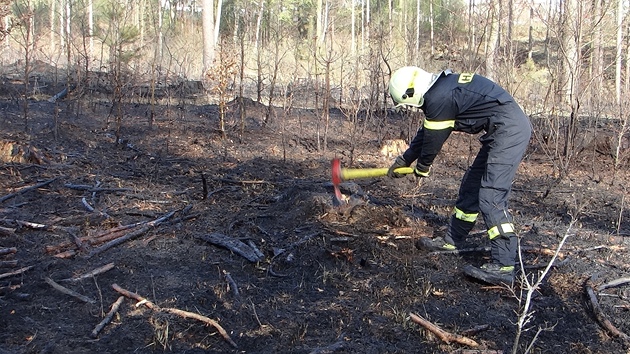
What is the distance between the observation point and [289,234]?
501 cm

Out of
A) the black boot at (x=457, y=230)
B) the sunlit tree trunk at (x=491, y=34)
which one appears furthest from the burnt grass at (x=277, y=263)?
the sunlit tree trunk at (x=491, y=34)

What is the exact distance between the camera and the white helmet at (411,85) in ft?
14.2

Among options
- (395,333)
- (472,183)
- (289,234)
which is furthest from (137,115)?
(395,333)

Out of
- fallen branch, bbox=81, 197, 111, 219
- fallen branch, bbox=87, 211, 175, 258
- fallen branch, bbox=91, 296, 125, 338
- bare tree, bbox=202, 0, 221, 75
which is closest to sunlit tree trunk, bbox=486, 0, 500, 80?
fallen branch, bbox=87, 211, 175, 258

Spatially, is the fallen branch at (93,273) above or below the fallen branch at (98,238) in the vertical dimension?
below

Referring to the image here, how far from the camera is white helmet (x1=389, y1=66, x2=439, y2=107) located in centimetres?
434

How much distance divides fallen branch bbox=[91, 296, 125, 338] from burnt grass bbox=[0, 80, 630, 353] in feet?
0.10

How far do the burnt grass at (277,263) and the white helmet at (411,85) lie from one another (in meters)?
1.34

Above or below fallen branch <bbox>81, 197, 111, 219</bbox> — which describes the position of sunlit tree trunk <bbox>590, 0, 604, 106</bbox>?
above

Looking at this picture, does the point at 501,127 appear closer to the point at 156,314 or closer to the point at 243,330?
the point at 243,330

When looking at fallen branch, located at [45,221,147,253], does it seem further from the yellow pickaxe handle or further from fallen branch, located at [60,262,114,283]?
the yellow pickaxe handle

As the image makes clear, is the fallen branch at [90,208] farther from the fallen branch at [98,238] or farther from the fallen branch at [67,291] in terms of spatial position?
the fallen branch at [67,291]

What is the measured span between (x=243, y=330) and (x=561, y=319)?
2.23m

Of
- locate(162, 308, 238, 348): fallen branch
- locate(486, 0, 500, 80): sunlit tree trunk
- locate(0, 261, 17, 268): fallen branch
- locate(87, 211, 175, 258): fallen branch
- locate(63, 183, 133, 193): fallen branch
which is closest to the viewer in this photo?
locate(162, 308, 238, 348): fallen branch
